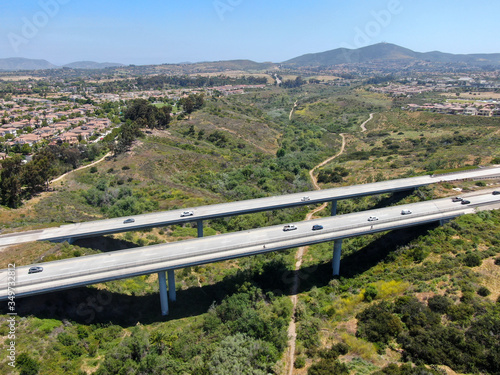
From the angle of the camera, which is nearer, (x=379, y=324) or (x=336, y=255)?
(x=379, y=324)

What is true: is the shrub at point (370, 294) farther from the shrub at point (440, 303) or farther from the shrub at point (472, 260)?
the shrub at point (472, 260)

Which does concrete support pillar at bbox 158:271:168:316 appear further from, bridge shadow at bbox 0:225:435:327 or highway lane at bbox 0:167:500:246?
highway lane at bbox 0:167:500:246

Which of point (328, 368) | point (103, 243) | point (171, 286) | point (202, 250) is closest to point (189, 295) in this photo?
point (171, 286)

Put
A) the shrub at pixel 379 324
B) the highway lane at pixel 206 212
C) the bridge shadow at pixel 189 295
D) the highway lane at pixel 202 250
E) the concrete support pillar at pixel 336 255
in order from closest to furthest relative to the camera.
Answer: the shrub at pixel 379 324 → the highway lane at pixel 202 250 → the bridge shadow at pixel 189 295 → the concrete support pillar at pixel 336 255 → the highway lane at pixel 206 212

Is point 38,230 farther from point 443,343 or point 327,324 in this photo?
point 443,343

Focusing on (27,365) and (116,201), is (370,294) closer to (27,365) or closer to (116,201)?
(27,365)

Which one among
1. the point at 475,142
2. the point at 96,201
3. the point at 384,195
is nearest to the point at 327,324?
the point at 384,195

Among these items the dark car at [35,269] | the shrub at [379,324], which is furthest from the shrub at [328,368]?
the dark car at [35,269]
